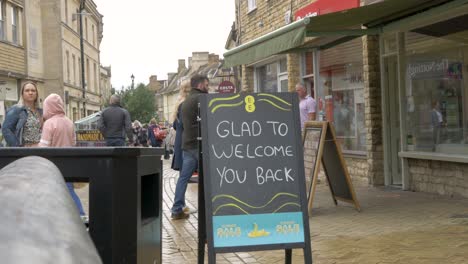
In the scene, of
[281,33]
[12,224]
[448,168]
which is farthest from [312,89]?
[12,224]

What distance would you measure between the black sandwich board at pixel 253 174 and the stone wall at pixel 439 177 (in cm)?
456

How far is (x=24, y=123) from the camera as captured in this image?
279 inches

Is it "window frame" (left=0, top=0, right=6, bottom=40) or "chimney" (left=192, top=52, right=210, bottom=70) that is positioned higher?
"chimney" (left=192, top=52, right=210, bottom=70)

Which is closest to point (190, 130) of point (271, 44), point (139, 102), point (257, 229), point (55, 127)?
point (271, 44)

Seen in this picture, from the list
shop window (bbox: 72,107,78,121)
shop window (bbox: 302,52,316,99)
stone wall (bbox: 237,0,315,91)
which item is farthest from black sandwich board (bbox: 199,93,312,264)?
shop window (bbox: 72,107,78,121)

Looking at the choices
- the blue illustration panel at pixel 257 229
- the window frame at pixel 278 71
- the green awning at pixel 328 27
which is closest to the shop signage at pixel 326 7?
the green awning at pixel 328 27

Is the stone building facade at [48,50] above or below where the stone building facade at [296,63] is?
above

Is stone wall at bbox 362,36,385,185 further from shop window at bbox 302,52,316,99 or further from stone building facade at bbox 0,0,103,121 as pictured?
stone building facade at bbox 0,0,103,121

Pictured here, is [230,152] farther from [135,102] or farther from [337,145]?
[135,102]

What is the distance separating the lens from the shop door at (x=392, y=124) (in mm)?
10164

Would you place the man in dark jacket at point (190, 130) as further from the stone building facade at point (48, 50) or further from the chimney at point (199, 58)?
the chimney at point (199, 58)

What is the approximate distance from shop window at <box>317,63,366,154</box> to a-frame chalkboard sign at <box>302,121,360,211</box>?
3.15 metres

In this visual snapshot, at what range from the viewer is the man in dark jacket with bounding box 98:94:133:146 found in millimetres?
11297

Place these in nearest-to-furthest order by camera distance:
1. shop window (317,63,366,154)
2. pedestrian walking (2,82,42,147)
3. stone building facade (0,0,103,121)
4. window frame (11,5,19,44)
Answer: pedestrian walking (2,82,42,147) → shop window (317,63,366,154) → stone building facade (0,0,103,121) → window frame (11,5,19,44)
